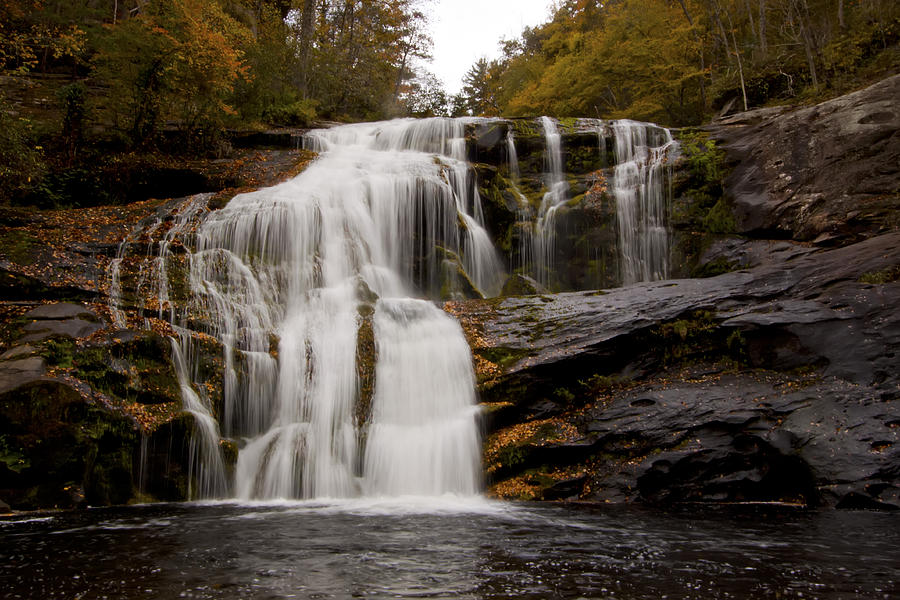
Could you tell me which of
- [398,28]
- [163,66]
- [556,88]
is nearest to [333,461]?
[163,66]

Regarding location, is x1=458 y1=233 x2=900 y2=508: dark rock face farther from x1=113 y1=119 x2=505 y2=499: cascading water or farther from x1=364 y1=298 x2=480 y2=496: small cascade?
x1=113 y1=119 x2=505 y2=499: cascading water

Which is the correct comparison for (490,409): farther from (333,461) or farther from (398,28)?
(398,28)

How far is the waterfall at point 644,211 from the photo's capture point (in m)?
12.2

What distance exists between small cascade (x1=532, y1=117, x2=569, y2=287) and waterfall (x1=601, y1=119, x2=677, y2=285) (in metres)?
1.35

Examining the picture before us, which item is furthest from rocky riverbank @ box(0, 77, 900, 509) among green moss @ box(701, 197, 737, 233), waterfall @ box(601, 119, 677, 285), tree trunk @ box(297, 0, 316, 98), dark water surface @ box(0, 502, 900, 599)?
tree trunk @ box(297, 0, 316, 98)

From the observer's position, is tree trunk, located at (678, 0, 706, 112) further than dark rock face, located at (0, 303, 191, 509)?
Yes

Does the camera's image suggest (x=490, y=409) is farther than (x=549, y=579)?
Yes

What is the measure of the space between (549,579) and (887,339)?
5.96 m

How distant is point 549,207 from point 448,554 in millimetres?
10204

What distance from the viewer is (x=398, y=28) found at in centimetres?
3150

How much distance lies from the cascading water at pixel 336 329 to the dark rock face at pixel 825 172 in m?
5.68

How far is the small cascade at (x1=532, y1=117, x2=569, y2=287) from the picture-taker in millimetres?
12625

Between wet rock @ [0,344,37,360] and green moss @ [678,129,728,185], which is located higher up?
green moss @ [678,129,728,185]

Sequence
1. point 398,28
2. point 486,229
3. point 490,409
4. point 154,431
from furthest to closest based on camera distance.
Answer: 1. point 398,28
2. point 486,229
3. point 490,409
4. point 154,431
